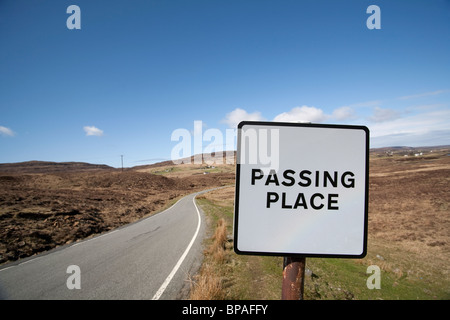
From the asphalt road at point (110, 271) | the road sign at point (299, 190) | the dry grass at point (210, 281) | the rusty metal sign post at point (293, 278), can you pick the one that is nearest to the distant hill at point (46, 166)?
the asphalt road at point (110, 271)

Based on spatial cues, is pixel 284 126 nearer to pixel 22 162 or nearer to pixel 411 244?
pixel 411 244

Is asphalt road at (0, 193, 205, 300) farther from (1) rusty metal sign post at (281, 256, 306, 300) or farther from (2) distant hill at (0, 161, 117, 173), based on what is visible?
(2) distant hill at (0, 161, 117, 173)

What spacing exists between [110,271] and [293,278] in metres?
6.39

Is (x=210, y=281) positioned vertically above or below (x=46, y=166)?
above

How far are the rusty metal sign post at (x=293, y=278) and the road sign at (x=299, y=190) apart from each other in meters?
0.07

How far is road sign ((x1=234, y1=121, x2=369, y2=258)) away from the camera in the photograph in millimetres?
1300

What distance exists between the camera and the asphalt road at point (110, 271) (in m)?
4.55

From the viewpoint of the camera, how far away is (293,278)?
1.27 metres

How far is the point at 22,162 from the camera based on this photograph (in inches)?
5167

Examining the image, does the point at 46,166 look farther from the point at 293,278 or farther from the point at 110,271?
the point at 293,278

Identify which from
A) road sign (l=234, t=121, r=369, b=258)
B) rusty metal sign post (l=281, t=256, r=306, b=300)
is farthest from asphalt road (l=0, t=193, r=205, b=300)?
road sign (l=234, t=121, r=369, b=258)

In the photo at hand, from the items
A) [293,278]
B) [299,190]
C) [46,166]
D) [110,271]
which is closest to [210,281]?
[110,271]

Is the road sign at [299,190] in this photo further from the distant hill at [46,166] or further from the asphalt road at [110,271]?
the distant hill at [46,166]
